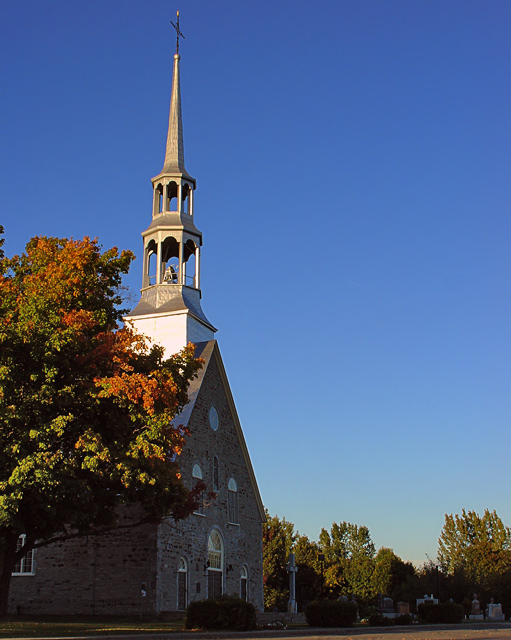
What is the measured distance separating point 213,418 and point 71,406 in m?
13.6

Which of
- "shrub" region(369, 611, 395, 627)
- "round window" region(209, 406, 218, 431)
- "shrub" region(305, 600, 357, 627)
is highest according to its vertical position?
"round window" region(209, 406, 218, 431)

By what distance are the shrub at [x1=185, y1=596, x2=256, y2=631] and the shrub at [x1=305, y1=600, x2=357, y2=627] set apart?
4.34 metres

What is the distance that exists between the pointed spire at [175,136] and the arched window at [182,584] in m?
20.4

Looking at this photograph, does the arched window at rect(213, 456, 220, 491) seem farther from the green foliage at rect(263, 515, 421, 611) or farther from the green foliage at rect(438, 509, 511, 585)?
the green foliage at rect(438, 509, 511, 585)

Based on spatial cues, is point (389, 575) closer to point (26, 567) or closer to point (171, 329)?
point (171, 329)

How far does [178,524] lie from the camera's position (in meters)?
27.6

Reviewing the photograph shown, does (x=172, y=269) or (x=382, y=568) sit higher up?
(x=172, y=269)

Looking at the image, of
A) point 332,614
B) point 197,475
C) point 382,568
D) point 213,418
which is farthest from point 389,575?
point 332,614

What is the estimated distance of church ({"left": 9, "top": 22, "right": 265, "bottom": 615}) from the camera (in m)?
25.9

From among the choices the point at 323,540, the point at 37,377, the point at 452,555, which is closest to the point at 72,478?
the point at 37,377

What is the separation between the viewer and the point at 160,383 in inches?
758

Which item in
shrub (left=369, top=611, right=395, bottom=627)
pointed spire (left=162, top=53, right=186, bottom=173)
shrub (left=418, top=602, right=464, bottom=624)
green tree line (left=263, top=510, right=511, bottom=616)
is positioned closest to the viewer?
shrub (left=369, top=611, right=395, bottom=627)

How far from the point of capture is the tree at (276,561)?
48375 mm

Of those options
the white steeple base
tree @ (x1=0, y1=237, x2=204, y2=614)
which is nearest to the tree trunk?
tree @ (x1=0, y1=237, x2=204, y2=614)
